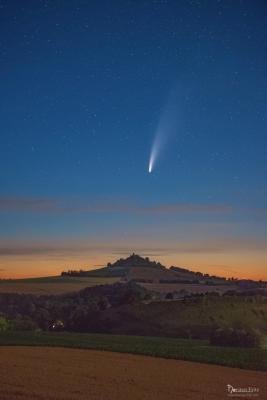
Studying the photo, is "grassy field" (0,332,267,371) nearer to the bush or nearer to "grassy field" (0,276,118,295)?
the bush

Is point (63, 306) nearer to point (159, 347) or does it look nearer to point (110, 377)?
point (159, 347)

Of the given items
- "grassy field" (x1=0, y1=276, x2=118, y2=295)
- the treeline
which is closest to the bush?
the treeline

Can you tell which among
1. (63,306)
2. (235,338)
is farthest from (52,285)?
(235,338)

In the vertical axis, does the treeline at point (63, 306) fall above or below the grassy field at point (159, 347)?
above

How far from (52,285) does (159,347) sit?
64.3m

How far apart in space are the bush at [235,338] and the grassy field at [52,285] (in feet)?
164

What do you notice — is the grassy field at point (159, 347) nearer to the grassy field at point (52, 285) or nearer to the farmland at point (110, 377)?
the farmland at point (110, 377)

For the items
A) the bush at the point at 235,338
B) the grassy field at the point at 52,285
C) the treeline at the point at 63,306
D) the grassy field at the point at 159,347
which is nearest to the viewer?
the grassy field at the point at 159,347

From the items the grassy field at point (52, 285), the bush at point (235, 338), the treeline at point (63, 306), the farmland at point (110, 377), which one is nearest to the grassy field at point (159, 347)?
the farmland at point (110, 377)

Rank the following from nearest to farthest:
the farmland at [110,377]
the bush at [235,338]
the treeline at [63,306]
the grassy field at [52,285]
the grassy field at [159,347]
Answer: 1. the farmland at [110,377]
2. the grassy field at [159,347]
3. the bush at [235,338]
4. the treeline at [63,306]
5. the grassy field at [52,285]

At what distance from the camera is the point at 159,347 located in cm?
3048

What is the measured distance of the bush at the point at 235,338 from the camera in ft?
114

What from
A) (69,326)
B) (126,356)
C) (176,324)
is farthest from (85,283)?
(126,356)

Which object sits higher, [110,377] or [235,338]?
[235,338]
